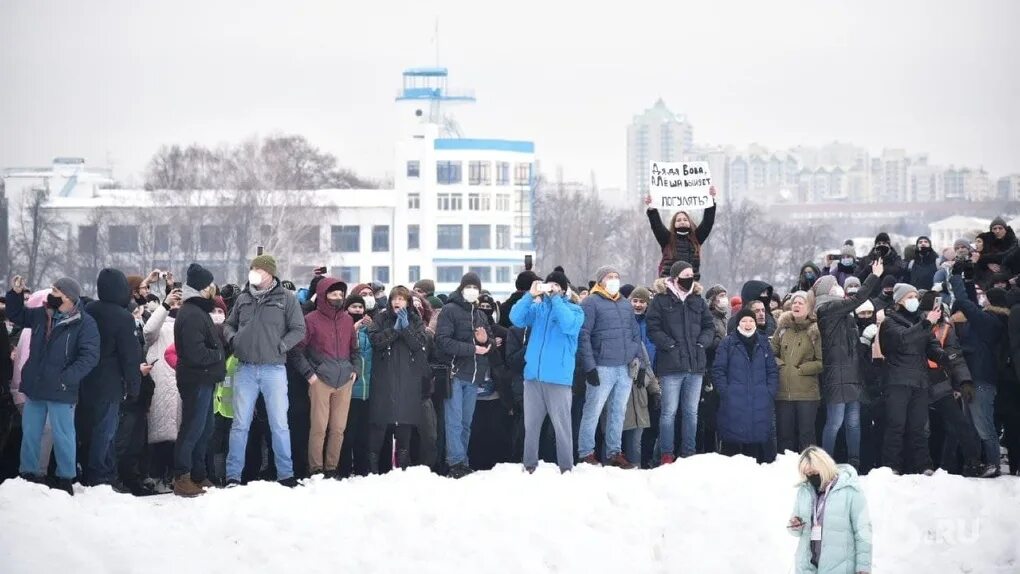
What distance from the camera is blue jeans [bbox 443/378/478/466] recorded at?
18.0 m

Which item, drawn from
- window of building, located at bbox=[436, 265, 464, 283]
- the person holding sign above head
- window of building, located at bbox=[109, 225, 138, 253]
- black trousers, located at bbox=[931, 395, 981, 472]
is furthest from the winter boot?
window of building, located at bbox=[436, 265, 464, 283]

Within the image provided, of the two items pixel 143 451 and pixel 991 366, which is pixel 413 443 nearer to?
pixel 143 451

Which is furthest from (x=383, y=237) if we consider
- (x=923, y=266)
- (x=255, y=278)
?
(x=255, y=278)

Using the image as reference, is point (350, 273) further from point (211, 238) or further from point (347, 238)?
point (211, 238)

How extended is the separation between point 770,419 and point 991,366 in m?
2.33

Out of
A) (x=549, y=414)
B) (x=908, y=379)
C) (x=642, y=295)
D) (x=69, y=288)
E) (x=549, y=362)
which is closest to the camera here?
(x=69, y=288)

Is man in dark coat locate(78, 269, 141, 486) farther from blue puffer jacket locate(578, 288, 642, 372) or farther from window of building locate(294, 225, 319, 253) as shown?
window of building locate(294, 225, 319, 253)

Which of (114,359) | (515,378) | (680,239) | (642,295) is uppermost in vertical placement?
(680,239)

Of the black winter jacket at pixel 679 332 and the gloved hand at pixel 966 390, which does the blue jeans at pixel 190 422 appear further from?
the gloved hand at pixel 966 390

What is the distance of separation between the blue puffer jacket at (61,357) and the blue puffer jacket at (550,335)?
394 cm

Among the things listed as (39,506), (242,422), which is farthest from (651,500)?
(39,506)

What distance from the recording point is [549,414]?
17.5m

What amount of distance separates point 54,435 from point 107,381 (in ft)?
2.17

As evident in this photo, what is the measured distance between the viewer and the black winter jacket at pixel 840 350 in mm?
18250
